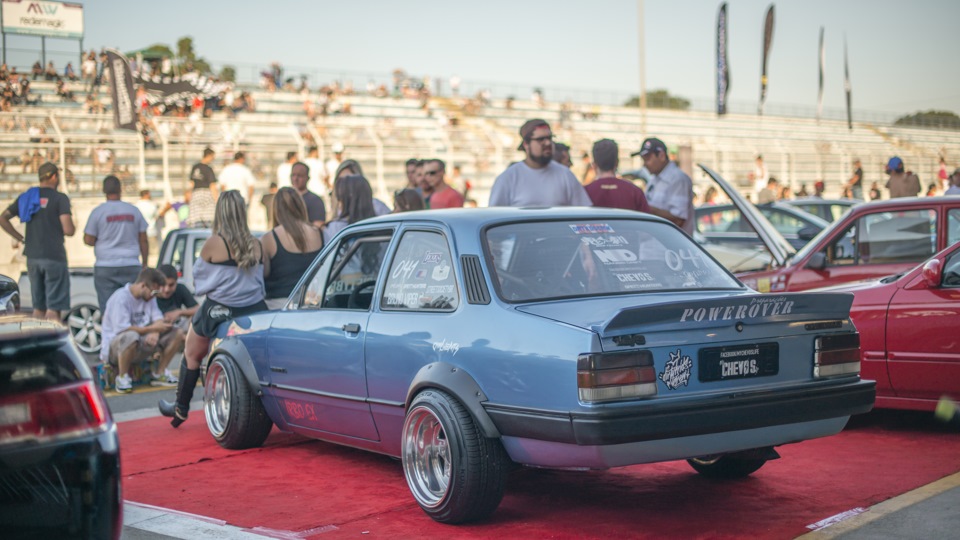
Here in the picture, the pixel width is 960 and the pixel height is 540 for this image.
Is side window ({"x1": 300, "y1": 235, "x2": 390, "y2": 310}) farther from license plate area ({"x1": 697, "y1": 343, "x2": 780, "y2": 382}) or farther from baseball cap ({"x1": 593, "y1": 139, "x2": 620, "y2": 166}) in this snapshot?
baseball cap ({"x1": 593, "y1": 139, "x2": 620, "y2": 166})

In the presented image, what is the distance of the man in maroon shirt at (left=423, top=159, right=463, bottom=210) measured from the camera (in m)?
11.1

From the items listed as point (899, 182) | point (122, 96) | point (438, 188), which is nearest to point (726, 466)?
point (438, 188)

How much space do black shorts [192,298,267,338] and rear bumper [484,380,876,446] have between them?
3.17 m

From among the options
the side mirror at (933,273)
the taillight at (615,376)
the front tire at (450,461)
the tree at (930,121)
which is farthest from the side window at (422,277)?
the tree at (930,121)

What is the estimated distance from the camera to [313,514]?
557 centimetres

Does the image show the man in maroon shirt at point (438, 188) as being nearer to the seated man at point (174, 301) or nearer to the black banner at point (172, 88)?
the seated man at point (174, 301)

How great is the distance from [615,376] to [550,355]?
0.96ft

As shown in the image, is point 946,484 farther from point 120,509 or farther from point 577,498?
point 120,509

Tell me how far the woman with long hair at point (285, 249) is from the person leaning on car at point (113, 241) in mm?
4062

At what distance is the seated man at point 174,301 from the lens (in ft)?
35.4

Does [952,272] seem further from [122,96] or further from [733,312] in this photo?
[122,96]

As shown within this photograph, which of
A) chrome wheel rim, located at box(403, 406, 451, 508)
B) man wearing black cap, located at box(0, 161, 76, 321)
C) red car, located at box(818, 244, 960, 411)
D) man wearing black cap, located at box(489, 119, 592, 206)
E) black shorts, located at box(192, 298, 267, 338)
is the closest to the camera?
Answer: chrome wheel rim, located at box(403, 406, 451, 508)

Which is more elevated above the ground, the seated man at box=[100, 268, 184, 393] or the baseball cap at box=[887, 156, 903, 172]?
the baseball cap at box=[887, 156, 903, 172]

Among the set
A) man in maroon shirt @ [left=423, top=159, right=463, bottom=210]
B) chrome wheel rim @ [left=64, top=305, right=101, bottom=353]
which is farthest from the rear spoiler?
chrome wheel rim @ [left=64, top=305, right=101, bottom=353]
